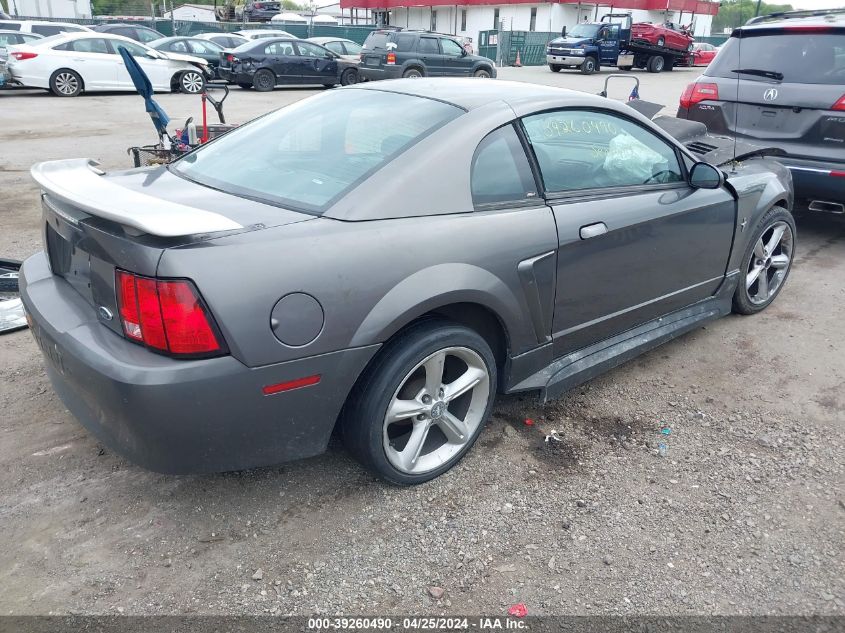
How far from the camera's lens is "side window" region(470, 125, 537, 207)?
2777mm

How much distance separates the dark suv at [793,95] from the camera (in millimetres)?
5461

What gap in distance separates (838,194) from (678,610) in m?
4.47

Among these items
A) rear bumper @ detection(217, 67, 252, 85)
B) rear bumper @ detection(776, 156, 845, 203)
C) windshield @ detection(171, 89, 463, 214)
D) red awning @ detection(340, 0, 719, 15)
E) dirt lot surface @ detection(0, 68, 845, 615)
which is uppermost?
red awning @ detection(340, 0, 719, 15)

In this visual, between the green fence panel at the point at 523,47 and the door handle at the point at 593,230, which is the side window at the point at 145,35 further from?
the door handle at the point at 593,230

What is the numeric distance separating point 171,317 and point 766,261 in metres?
3.89

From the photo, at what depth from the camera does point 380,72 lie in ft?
62.5

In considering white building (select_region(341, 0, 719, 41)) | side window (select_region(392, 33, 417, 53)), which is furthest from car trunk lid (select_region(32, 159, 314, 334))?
white building (select_region(341, 0, 719, 41))

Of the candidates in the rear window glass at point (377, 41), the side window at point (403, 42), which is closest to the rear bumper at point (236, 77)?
the rear window glass at point (377, 41)

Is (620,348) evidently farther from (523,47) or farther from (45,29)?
(523,47)

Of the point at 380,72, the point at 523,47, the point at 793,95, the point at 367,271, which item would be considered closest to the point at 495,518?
the point at 367,271

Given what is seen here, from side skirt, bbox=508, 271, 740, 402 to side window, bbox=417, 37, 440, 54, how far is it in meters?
16.8

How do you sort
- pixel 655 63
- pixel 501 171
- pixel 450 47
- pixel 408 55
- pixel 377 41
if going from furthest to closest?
pixel 655 63 < pixel 450 47 < pixel 377 41 < pixel 408 55 < pixel 501 171

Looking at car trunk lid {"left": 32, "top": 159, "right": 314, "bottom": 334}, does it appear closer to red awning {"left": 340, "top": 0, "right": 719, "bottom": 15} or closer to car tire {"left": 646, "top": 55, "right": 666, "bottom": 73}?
car tire {"left": 646, "top": 55, "right": 666, "bottom": 73}

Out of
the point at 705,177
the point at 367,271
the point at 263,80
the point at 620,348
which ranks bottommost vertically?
the point at 620,348
